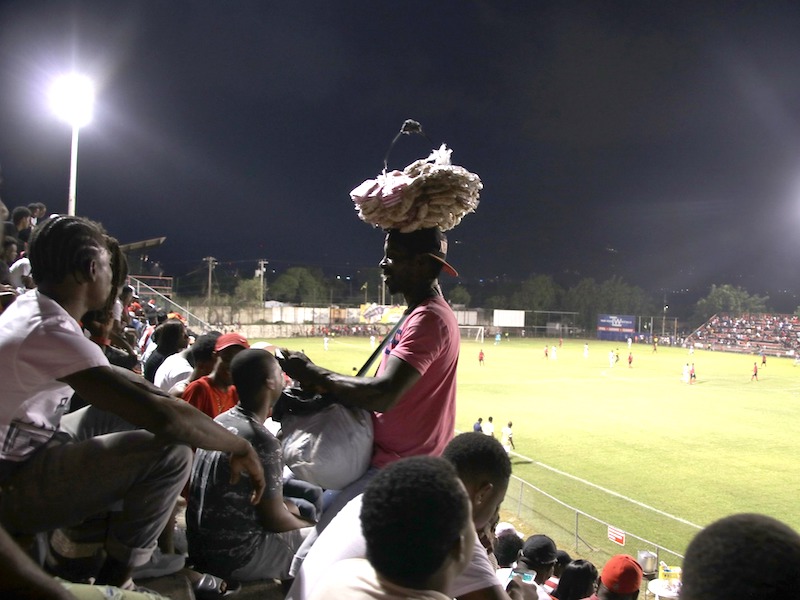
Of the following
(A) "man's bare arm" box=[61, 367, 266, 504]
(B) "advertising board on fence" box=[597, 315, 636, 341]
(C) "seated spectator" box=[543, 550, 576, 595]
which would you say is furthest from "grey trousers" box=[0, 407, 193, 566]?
(B) "advertising board on fence" box=[597, 315, 636, 341]

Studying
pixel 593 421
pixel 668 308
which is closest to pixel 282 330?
pixel 593 421

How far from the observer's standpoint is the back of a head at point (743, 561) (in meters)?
1.25

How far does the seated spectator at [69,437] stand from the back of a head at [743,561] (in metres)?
1.50

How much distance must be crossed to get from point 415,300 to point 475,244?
603 ft

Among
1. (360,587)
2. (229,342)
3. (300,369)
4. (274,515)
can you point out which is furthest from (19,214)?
(360,587)

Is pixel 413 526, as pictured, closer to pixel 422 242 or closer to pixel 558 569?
pixel 422 242

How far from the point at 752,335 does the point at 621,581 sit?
9486 cm

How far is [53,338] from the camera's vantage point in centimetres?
181

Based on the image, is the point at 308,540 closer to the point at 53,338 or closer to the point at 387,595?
the point at 387,595

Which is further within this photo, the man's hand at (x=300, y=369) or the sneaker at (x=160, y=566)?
the sneaker at (x=160, y=566)

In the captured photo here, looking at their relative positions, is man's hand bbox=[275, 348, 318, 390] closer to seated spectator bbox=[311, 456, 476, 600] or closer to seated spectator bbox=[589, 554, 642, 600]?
seated spectator bbox=[311, 456, 476, 600]

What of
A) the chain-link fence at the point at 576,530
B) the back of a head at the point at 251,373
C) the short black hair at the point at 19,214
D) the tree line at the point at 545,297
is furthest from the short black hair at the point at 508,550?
the tree line at the point at 545,297

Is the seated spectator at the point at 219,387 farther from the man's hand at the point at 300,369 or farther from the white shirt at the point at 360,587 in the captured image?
the white shirt at the point at 360,587

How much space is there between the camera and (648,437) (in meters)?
24.8
